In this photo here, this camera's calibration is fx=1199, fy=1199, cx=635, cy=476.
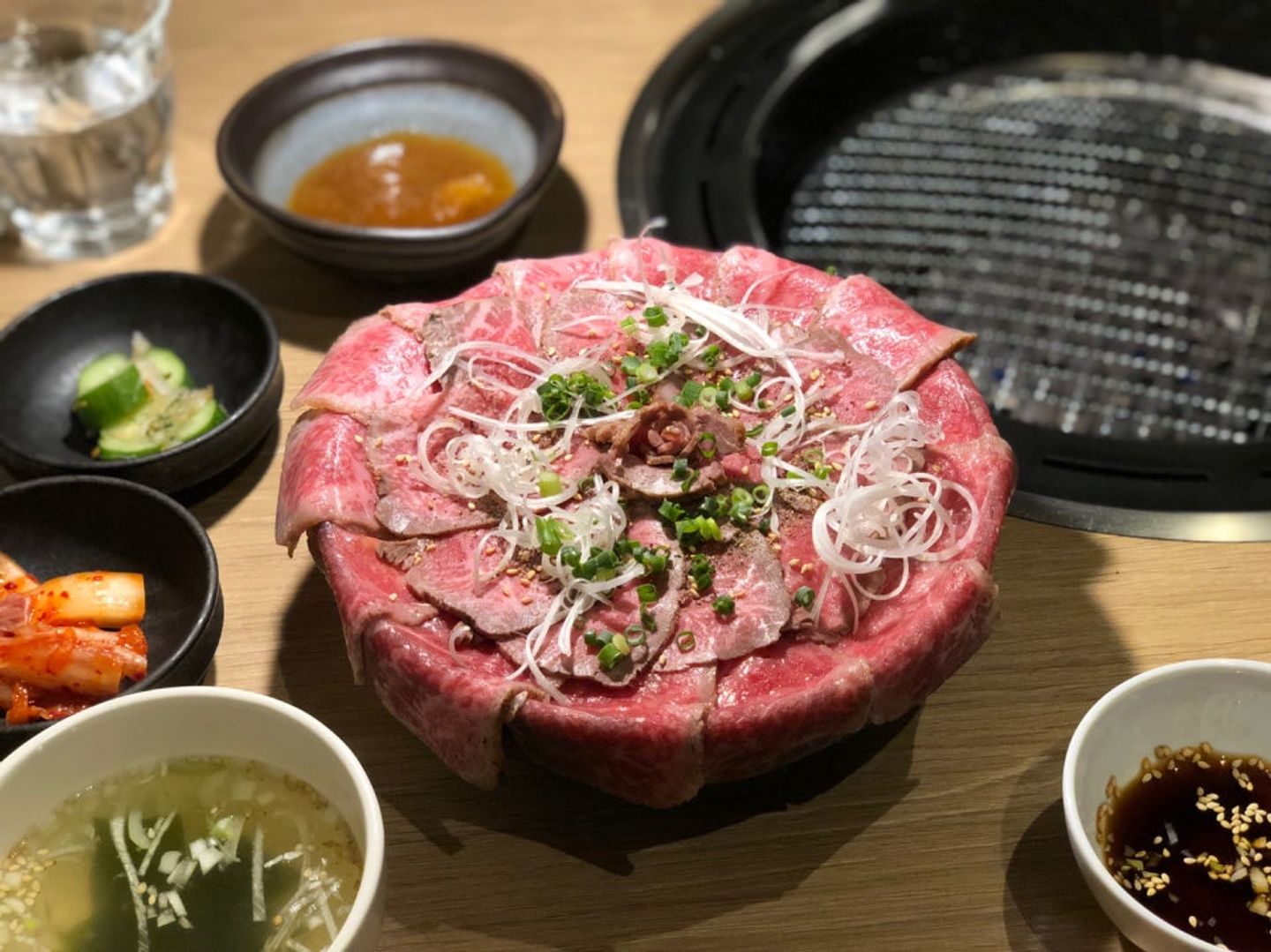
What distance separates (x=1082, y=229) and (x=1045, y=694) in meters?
1.81

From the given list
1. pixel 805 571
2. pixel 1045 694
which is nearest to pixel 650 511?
pixel 805 571

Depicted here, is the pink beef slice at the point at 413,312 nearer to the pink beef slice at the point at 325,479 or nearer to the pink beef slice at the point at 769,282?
the pink beef slice at the point at 325,479

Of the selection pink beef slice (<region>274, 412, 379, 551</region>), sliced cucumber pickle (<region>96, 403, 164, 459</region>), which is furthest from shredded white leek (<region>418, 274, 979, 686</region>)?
sliced cucumber pickle (<region>96, 403, 164, 459</region>)

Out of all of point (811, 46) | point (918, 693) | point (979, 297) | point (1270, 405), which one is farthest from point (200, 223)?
point (1270, 405)

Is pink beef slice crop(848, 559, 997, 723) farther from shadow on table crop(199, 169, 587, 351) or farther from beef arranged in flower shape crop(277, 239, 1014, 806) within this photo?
shadow on table crop(199, 169, 587, 351)

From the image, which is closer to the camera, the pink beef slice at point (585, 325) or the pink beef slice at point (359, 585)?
the pink beef slice at point (359, 585)

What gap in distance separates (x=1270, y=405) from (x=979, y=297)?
79 centimetres

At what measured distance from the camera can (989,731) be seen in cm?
220

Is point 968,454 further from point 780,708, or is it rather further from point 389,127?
point 389,127

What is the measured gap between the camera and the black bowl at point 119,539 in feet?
7.52

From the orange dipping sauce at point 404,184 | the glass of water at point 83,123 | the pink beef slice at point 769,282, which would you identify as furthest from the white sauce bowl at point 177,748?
the glass of water at point 83,123

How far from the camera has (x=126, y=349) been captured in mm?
2865

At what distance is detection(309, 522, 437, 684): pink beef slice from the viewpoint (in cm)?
191

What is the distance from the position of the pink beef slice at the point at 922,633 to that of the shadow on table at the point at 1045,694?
0.31m
